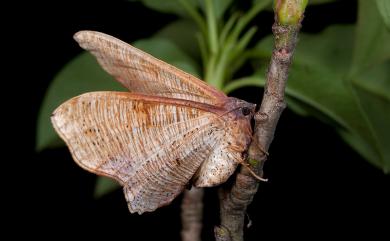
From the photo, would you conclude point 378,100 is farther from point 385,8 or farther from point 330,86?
point 385,8

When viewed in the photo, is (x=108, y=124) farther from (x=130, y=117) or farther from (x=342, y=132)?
(x=342, y=132)

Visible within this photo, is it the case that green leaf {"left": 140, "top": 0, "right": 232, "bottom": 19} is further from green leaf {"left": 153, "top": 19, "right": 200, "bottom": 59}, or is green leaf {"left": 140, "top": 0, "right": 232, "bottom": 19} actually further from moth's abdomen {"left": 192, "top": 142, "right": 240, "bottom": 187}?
moth's abdomen {"left": 192, "top": 142, "right": 240, "bottom": 187}

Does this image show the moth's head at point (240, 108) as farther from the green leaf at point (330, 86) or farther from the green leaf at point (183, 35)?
the green leaf at point (183, 35)

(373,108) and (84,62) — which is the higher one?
(84,62)

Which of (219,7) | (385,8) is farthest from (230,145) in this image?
(219,7)

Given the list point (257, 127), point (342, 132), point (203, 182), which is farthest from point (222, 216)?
point (342, 132)

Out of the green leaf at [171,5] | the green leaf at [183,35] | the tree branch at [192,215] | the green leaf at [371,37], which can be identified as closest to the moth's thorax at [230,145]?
the tree branch at [192,215]
